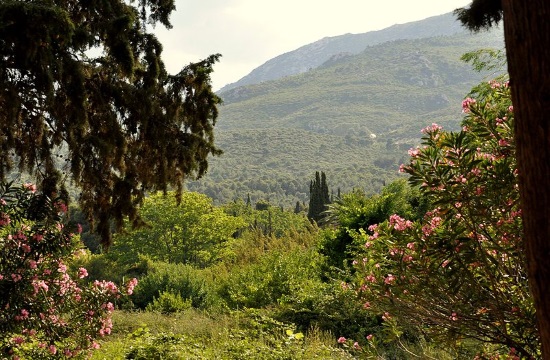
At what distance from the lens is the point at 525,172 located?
1.46 metres

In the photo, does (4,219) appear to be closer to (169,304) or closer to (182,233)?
(169,304)

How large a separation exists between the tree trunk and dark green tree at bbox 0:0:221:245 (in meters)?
2.93

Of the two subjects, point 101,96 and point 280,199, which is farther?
point 280,199

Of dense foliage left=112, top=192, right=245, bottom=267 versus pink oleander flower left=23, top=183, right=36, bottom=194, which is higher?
pink oleander flower left=23, top=183, right=36, bottom=194

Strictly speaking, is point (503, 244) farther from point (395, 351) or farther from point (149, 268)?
point (149, 268)

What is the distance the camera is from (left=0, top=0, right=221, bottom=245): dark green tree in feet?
12.0

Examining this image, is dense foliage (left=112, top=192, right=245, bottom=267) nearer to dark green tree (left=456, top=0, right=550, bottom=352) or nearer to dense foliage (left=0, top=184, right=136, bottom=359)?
dense foliage (left=0, top=184, right=136, bottom=359)

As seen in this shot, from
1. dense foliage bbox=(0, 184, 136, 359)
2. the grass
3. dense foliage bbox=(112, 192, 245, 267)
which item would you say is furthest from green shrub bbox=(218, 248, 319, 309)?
dense foliage bbox=(112, 192, 245, 267)

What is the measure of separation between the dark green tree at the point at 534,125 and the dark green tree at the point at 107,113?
2.92 metres

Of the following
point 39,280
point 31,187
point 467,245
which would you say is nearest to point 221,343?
point 39,280

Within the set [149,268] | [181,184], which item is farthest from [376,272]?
[149,268]

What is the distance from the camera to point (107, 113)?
13.8ft

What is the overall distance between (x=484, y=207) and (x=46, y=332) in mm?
3547

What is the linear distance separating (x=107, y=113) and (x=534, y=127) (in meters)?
3.56
